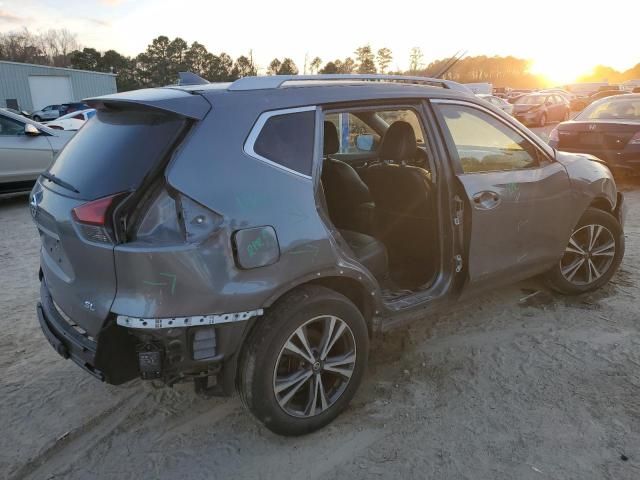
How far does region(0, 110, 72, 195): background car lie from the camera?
797 cm

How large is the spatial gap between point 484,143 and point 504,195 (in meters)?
0.41

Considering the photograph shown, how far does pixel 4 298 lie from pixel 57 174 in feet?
8.08

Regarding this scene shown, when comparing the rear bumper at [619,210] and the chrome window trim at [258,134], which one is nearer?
the chrome window trim at [258,134]

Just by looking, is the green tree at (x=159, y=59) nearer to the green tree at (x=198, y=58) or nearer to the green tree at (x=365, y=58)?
the green tree at (x=198, y=58)

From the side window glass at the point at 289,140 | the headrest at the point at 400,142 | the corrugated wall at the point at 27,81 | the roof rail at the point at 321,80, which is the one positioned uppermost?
the roof rail at the point at 321,80

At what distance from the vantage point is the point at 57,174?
8.47 ft

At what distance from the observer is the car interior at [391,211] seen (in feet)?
10.7

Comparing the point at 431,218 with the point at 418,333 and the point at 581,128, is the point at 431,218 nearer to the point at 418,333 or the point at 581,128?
the point at 418,333

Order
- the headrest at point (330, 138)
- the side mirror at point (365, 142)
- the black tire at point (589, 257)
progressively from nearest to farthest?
1. the headrest at point (330, 138)
2. the black tire at point (589, 257)
3. the side mirror at point (365, 142)

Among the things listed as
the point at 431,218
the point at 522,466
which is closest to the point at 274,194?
the point at 431,218

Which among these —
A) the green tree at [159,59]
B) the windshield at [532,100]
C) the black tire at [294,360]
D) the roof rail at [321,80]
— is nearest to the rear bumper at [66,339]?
the black tire at [294,360]

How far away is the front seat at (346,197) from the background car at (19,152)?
20.6 ft

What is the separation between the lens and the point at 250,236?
2205 millimetres

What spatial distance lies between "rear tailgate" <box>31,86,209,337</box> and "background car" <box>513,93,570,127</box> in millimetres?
21049
